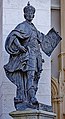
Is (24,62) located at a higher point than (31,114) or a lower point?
higher

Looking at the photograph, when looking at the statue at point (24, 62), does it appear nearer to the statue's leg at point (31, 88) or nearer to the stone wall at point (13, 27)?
the statue's leg at point (31, 88)

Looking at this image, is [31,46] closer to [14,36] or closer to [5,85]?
[14,36]

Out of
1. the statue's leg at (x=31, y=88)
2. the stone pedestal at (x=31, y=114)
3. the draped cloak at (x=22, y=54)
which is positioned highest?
the draped cloak at (x=22, y=54)

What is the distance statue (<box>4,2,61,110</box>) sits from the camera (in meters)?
8.92

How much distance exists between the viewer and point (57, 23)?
14.8 m

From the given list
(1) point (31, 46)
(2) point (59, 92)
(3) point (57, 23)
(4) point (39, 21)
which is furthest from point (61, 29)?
(1) point (31, 46)

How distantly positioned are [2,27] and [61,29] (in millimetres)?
4367

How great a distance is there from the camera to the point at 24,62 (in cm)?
899

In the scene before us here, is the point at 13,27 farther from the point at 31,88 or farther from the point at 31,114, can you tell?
the point at 31,114

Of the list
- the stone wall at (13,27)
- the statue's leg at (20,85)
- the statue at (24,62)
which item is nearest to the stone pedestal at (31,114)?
the statue at (24,62)

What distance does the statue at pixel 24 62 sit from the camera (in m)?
8.92

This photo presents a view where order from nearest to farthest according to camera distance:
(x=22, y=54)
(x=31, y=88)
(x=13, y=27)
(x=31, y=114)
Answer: (x=31, y=114), (x=31, y=88), (x=22, y=54), (x=13, y=27)

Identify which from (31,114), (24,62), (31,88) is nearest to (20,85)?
(31,88)

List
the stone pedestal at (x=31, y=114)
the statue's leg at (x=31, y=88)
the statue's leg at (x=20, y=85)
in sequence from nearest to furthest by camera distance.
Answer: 1. the stone pedestal at (x=31, y=114)
2. the statue's leg at (x=31, y=88)
3. the statue's leg at (x=20, y=85)
